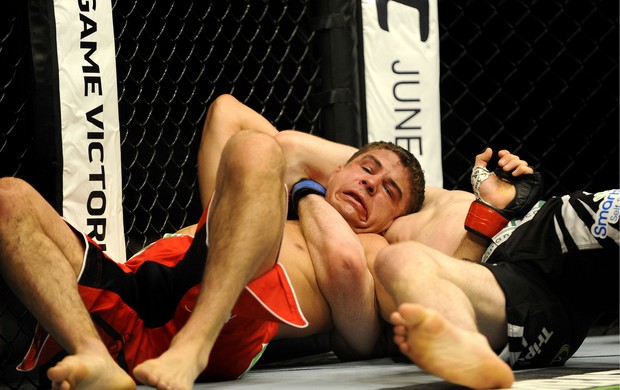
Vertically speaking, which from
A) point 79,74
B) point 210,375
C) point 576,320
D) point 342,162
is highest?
point 79,74

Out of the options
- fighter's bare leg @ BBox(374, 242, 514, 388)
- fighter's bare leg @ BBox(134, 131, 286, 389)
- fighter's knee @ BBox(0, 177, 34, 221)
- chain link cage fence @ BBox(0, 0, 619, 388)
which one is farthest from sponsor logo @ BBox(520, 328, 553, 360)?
chain link cage fence @ BBox(0, 0, 619, 388)

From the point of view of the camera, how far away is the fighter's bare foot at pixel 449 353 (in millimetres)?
1266

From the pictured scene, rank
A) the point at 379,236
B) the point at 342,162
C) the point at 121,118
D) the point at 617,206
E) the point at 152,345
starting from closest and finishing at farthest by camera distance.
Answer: the point at 617,206 < the point at 152,345 < the point at 379,236 < the point at 342,162 < the point at 121,118

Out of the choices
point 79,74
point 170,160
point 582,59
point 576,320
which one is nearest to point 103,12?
point 79,74

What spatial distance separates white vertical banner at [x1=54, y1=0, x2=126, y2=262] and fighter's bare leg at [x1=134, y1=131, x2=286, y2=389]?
30.1 inches

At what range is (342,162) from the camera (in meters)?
2.20

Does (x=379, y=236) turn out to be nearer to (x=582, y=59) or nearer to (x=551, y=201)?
(x=551, y=201)

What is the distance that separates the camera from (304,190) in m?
2.08

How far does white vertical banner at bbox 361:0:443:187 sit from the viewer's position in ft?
8.38

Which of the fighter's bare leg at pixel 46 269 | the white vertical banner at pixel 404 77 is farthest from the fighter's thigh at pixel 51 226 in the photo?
the white vertical banner at pixel 404 77

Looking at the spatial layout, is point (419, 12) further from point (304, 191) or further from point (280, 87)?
point (304, 191)

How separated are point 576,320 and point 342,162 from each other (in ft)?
2.47

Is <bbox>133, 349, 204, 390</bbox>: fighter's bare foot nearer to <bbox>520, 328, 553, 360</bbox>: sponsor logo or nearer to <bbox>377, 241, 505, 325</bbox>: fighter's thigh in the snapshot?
<bbox>377, 241, 505, 325</bbox>: fighter's thigh

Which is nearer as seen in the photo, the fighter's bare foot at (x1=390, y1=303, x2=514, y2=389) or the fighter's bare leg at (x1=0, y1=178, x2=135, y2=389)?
the fighter's bare foot at (x1=390, y1=303, x2=514, y2=389)
